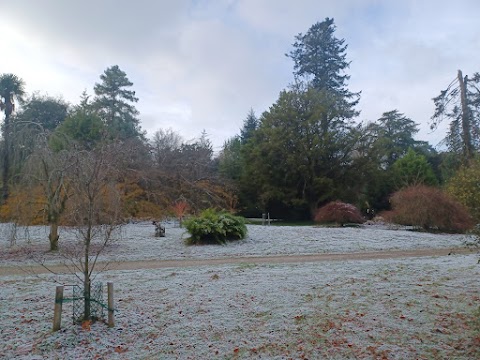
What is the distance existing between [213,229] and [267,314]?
8.20m

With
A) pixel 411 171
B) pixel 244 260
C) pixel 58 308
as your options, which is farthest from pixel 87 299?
pixel 411 171

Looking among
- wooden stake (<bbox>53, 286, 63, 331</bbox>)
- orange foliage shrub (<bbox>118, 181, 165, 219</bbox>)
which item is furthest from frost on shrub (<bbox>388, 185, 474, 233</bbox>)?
wooden stake (<bbox>53, 286, 63, 331</bbox>)

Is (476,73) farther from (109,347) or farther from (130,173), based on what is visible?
(109,347)

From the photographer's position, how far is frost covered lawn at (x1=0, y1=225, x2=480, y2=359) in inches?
176

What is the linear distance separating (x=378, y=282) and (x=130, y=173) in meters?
16.1

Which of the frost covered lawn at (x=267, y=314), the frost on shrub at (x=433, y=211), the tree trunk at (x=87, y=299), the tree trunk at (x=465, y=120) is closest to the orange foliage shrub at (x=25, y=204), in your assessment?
the frost covered lawn at (x=267, y=314)

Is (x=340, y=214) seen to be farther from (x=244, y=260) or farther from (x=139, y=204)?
(x=244, y=260)

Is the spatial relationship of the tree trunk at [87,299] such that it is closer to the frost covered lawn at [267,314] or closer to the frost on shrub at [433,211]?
the frost covered lawn at [267,314]

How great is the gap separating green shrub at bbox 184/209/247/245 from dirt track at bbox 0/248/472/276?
8.84ft

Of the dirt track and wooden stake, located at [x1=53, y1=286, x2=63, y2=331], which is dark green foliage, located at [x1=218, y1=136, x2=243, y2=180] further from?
wooden stake, located at [x1=53, y1=286, x2=63, y2=331]

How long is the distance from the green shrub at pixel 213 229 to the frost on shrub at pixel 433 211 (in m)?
8.21

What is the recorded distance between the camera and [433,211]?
1709 centimetres

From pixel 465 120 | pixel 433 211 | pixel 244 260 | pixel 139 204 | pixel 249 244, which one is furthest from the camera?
pixel 465 120

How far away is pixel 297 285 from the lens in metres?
7.02
